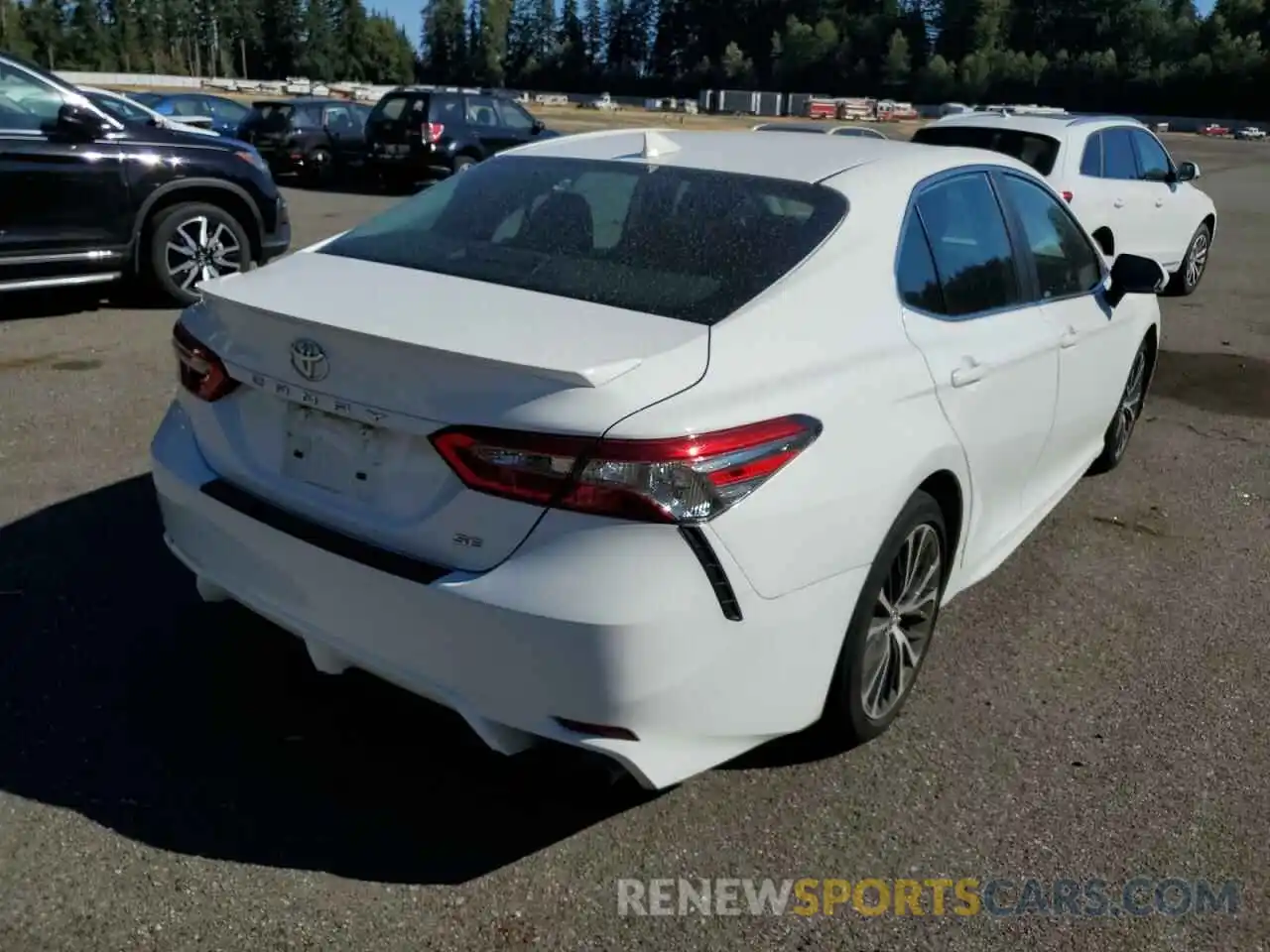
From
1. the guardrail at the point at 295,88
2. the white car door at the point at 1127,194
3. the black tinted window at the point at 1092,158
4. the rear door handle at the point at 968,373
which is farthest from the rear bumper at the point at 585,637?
the guardrail at the point at 295,88

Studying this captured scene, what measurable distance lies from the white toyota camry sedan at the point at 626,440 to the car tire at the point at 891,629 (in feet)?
0.04

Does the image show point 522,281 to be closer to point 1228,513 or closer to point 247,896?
point 247,896

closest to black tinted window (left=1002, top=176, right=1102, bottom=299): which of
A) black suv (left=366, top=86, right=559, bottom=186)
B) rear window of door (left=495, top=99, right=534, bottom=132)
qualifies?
black suv (left=366, top=86, right=559, bottom=186)

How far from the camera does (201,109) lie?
2269 centimetres

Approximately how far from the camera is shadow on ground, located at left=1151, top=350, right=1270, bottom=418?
7387 mm

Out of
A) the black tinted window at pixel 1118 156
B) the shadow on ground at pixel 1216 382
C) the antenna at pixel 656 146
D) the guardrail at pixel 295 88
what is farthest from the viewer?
the guardrail at pixel 295 88

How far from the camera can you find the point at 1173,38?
114 metres

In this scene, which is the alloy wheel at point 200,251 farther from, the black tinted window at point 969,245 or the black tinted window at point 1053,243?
the black tinted window at point 969,245

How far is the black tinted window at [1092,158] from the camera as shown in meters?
9.26

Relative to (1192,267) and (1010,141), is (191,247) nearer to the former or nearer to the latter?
(1010,141)

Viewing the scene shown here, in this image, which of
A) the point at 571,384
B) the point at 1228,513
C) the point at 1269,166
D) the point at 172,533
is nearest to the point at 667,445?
the point at 571,384

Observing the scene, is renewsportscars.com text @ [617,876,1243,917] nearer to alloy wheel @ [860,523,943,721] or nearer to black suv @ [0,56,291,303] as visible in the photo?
alloy wheel @ [860,523,943,721]

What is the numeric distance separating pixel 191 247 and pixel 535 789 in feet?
22.3

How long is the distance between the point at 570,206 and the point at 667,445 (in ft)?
4.26
